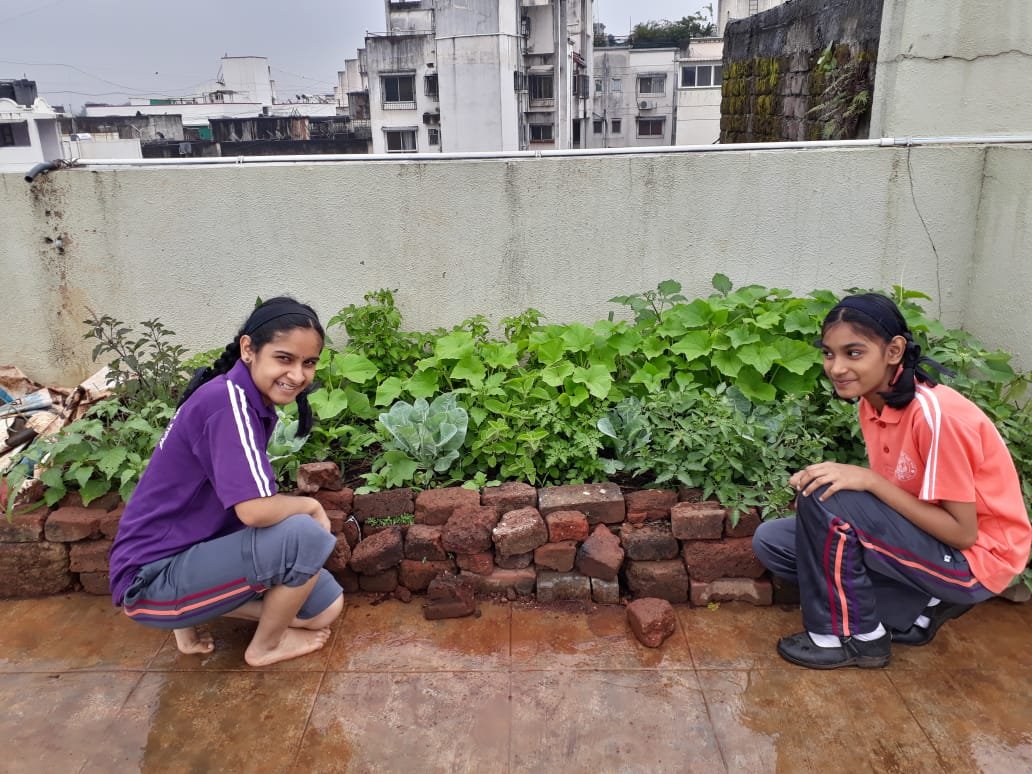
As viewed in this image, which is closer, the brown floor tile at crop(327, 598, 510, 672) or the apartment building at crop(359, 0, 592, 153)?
the brown floor tile at crop(327, 598, 510, 672)

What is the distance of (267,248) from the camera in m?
4.39

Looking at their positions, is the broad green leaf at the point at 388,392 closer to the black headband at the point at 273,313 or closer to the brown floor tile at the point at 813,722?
the black headband at the point at 273,313

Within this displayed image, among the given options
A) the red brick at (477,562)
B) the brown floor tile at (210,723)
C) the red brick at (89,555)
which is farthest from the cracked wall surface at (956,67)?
the red brick at (89,555)

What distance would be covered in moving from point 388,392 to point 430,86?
83.1ft

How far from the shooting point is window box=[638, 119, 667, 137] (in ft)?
132

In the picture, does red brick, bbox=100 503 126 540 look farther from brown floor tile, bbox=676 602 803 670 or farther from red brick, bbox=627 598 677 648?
brown floor tile, bbox=676 602 803 670

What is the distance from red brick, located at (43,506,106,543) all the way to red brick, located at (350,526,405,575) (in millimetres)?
1066

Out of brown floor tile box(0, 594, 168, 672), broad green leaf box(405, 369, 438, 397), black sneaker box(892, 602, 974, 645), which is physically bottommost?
brown floor tile box(0, 594, 168, 672)

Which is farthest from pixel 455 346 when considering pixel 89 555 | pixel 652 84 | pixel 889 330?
pixel 652 84

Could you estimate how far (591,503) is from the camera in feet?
10.2

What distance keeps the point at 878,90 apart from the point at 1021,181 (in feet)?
3.27

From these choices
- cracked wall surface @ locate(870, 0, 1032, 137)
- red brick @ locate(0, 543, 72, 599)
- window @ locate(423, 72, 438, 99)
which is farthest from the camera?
window @ locate(423, 72, 438, 99)

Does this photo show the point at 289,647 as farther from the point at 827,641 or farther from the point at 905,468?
the point at 905,468

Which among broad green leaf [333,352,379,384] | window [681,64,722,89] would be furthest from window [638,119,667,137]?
broad green leaf [333,352,379,384]
